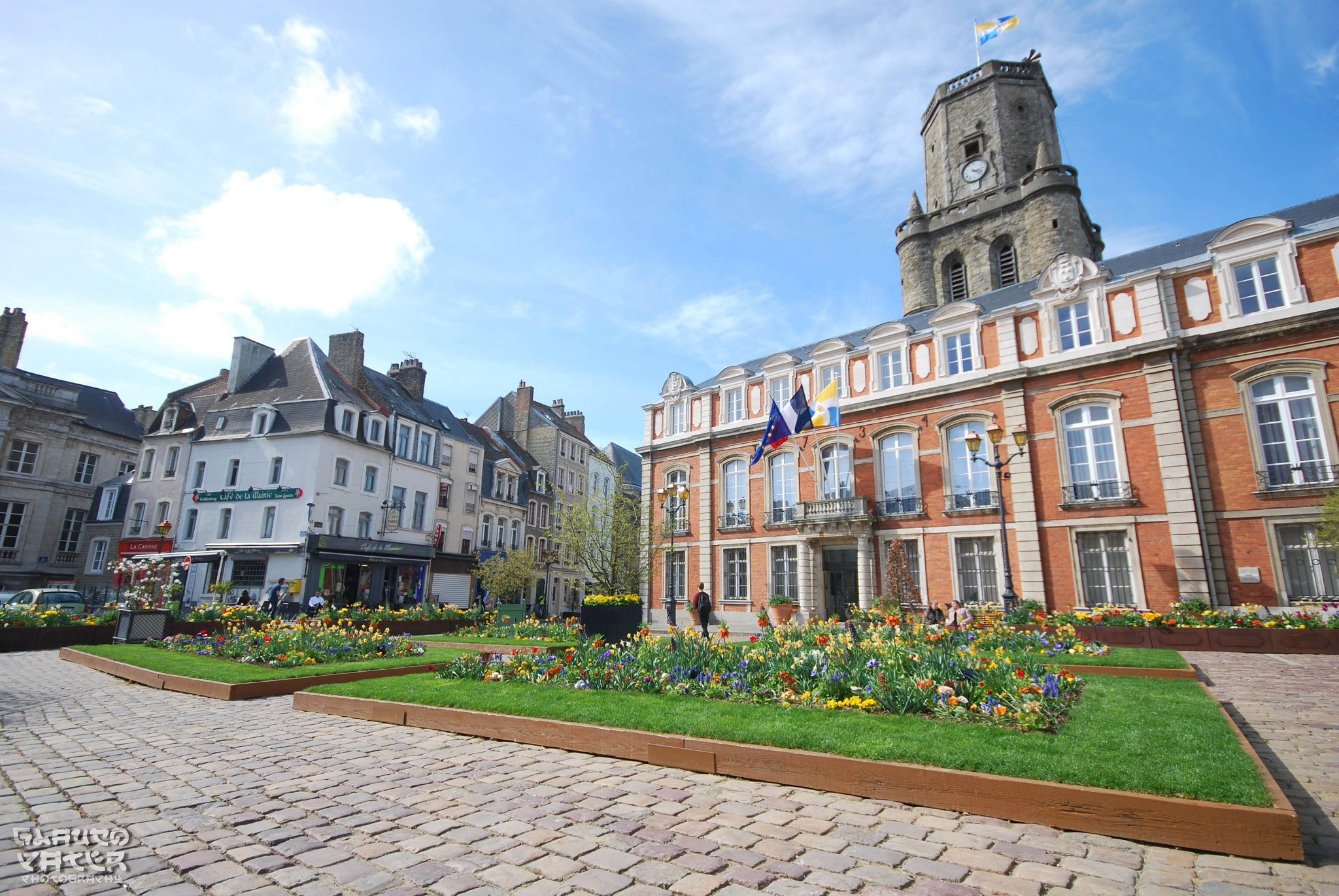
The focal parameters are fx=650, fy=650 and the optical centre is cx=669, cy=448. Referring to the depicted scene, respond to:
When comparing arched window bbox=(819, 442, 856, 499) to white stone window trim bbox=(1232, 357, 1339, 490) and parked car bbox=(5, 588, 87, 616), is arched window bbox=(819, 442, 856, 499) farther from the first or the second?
parked car bbox=(5, 588, 87, 616)

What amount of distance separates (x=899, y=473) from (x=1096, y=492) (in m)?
6.67

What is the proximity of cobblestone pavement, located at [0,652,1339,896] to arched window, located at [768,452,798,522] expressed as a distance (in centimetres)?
2168

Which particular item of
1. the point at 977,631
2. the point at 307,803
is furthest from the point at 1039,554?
the point at 307,803

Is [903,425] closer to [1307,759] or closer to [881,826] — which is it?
[1307,759]

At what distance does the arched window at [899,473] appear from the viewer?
25.4 m

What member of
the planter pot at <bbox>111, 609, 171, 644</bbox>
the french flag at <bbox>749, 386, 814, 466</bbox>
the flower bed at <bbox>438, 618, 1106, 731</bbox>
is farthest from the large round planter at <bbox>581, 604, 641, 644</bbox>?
the planter pot at <bbox>111, 609, 171, 644</bbox>

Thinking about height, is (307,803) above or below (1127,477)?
below

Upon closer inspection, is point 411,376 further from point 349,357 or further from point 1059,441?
point 1059,441

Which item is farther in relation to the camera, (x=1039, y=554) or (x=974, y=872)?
(x=1039, y=554)

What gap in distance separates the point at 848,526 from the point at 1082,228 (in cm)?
2343

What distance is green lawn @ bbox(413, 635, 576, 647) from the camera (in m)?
16.4

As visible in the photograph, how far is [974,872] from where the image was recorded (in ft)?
12.2

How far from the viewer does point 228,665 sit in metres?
12.4

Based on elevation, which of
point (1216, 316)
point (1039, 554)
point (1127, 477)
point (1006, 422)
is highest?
point (1216, 316)
